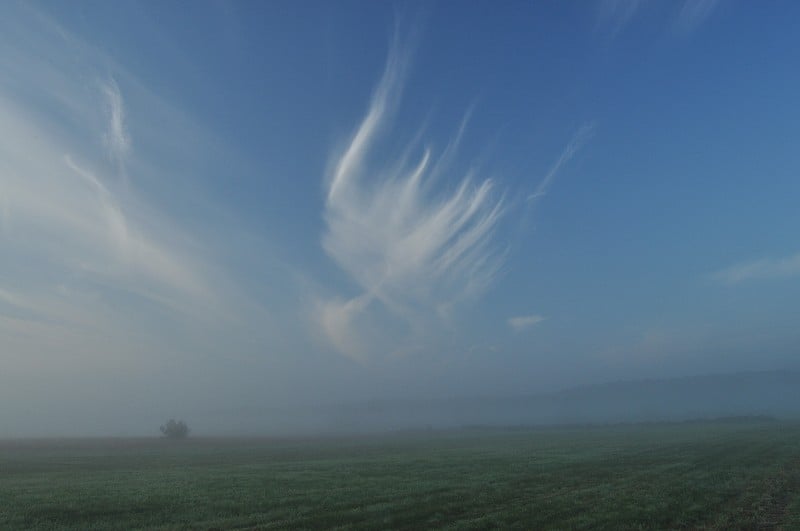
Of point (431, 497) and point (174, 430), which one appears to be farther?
point (174, 430)

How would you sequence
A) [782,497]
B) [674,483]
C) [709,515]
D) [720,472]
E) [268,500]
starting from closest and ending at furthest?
[709,515] → [782,497] → [268,500] → [674,483] → [720,472]

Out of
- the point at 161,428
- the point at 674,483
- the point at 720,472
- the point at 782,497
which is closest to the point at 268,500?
the point at 674,483

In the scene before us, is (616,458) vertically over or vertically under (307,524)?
over

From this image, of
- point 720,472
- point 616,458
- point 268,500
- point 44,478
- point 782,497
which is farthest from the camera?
point 616,458

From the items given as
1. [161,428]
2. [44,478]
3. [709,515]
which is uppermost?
[161,428]

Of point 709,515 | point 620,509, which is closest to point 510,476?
point 620,509

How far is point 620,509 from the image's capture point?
2416 centimetres

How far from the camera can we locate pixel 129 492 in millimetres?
32875

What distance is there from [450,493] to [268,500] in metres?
10.7

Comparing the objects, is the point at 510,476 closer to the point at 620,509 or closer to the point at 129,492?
the point at 620,509

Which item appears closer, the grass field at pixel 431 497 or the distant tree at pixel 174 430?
the grass field at pixel 431 497

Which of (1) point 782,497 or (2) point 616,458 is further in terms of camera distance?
(2) point 616,458

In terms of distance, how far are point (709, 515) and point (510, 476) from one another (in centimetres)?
1773

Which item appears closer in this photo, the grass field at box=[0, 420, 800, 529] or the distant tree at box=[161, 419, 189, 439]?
the grass field at box=[0, 420, 800, 529]
